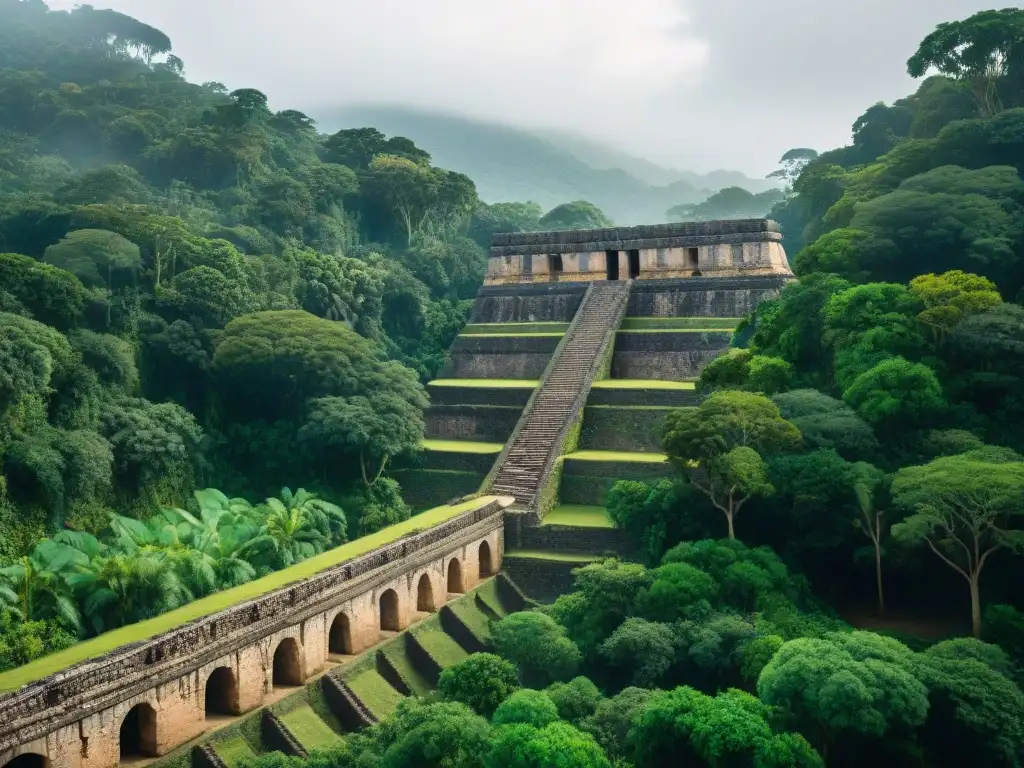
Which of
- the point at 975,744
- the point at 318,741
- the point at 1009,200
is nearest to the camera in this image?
the point at 975,744

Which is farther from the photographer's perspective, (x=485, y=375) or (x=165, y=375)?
(x=485, y=375)

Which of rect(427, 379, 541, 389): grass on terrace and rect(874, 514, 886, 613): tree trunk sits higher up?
rect(427, 379, 541, 389): grass on terrace

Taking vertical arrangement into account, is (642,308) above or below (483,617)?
above

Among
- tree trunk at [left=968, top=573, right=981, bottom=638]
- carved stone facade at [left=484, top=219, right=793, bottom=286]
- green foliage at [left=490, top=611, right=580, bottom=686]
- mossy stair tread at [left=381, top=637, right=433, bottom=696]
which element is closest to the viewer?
tree trunk at [left=968, top=573, right=981, bottom=638]

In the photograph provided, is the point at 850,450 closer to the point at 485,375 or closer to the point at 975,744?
the point at 975,744

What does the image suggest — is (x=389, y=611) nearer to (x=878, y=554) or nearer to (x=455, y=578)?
(x=455, y=578)

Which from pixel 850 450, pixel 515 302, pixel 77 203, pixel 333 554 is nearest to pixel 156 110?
pixel 77 203

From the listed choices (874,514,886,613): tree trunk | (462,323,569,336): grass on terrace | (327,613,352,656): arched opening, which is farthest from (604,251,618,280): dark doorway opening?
A: (327,613,352,656): arched opening

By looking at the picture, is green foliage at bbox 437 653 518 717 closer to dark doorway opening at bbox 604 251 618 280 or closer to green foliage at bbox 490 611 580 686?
green foliage at bbox 490 611 580 686
